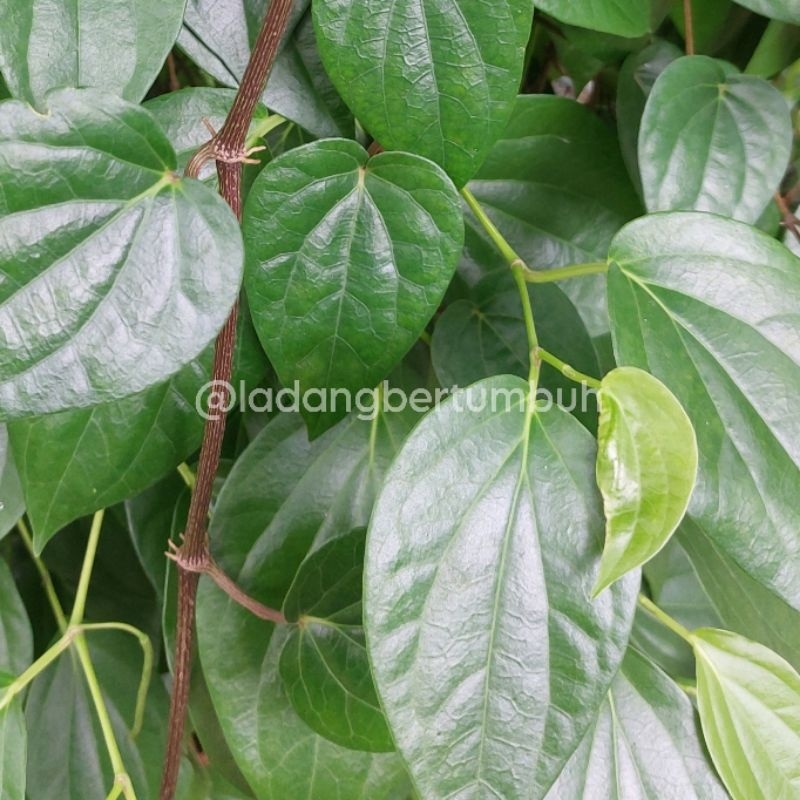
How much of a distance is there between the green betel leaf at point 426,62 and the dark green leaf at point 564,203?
146 millimetres

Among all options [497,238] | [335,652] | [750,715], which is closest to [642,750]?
[750,715]

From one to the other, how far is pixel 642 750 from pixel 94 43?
0.45 m

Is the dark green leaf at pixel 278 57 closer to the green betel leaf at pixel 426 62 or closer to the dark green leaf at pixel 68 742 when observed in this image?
the green betel leaf at pixel 426 62

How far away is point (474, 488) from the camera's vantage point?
1.10ft

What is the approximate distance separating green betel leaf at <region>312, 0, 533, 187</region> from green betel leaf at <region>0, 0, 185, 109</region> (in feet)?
0.24

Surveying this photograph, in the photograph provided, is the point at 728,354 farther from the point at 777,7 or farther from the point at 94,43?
the point at 94,43

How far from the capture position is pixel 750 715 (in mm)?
432

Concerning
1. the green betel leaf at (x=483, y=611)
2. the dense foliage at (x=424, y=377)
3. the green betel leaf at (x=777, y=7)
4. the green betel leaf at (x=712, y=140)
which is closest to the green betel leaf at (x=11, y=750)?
the dense foliage at (x=424, y=377)

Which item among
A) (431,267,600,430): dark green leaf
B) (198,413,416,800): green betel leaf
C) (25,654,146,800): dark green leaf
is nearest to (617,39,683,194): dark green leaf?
(431,267,600,430): dark green leaf

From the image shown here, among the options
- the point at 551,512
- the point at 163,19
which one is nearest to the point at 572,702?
the point at 551,512

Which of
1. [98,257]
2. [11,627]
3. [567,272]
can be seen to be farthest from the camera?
[11,627]

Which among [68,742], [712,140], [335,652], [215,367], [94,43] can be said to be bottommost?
[68,742]

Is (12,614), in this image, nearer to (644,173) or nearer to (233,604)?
(233,604)

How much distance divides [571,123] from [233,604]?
1.17ft
